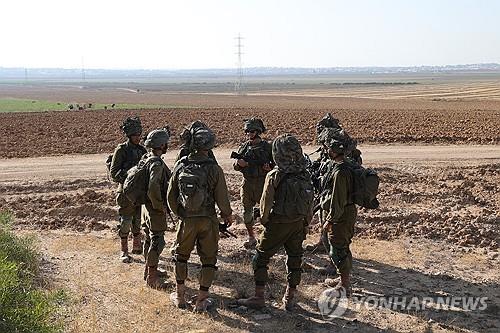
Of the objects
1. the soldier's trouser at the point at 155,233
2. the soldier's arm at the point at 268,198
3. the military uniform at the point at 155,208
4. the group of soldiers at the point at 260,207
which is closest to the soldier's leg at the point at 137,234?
the military uniform at the point at 155,208

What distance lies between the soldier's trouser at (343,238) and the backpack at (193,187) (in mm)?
1760

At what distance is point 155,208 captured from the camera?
762 cm

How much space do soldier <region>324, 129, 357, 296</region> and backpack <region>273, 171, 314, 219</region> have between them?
0.44 meters

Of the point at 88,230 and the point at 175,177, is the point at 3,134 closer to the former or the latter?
the point at 88,230

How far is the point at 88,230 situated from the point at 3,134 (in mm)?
18631

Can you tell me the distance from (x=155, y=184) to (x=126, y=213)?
159 centimetres

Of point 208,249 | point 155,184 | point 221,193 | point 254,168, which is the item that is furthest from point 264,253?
point 254,168

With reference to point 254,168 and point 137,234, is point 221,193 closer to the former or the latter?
point 254,168

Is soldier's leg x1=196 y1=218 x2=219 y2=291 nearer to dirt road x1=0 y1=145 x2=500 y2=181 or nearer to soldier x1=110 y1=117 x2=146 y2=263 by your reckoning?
soldier x1=110 y1=117 x2=146 y2=263

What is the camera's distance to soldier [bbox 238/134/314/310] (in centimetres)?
689

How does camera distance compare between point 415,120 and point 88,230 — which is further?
point 415,120

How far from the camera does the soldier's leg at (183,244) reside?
6984 mm

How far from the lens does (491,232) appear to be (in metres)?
10.5

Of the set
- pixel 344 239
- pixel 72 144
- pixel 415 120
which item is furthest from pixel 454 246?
pixel 415 120
